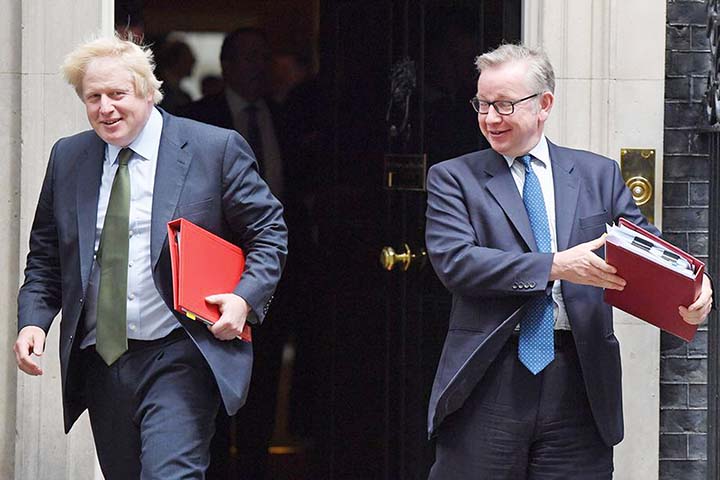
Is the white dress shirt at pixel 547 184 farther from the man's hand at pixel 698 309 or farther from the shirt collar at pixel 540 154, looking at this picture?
the man's hand at pixel 698 309

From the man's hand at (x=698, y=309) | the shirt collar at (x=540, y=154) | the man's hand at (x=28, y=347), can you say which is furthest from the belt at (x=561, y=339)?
the man's hand at (x=28, y=347)

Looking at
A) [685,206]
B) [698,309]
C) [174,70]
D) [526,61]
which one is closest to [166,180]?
[526,61]

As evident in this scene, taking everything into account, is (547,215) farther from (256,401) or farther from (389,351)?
(256,401)

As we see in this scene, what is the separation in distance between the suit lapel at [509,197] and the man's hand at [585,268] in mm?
175

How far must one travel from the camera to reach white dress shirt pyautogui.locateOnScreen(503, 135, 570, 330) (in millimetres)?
4125

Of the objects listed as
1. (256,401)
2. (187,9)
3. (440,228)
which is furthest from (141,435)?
(187,9)

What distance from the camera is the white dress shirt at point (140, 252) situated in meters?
4.27

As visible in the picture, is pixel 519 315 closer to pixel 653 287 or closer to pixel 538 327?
pixel 538 327

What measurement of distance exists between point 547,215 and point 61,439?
7.52 feet

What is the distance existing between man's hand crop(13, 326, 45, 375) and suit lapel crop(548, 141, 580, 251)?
1.63 metres

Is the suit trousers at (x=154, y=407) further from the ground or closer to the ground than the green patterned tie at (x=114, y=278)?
closer to the ground

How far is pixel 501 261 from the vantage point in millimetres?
4016

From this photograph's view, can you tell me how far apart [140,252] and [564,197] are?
1.29 metres

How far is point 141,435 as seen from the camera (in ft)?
14.0
